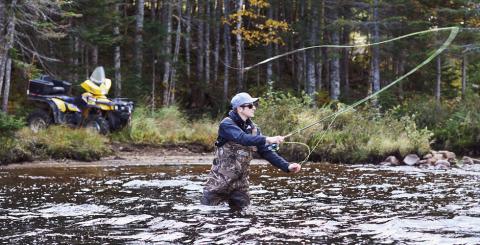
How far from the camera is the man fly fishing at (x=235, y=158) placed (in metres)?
8.14

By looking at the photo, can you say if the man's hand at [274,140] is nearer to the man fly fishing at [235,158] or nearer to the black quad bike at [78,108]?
the man fly fishing at [235,158]

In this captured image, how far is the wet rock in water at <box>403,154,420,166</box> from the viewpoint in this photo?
16.9m

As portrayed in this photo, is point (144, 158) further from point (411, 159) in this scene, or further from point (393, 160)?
point (411, 159)

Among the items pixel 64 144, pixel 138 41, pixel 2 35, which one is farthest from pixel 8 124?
pixel 138 41

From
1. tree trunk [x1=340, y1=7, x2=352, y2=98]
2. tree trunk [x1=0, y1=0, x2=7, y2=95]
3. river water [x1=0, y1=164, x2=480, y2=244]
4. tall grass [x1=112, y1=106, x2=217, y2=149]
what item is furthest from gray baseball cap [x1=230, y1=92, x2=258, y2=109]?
tree trunk [x1=340, y1=7, x2=352, y2=98]

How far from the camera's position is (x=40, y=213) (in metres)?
8.11

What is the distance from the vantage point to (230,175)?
8250 mm

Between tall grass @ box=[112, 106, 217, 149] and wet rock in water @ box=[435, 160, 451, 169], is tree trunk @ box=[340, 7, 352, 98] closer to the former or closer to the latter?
tall grass @ box=[112, 106, 217, 149]

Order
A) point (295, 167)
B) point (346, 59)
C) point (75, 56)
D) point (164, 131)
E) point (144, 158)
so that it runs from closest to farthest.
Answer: point (295, 167), point (144, 158), point (164, 131), point (75, 56), point (346, 59)

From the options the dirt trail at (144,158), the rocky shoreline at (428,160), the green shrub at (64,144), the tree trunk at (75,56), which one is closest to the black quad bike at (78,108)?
the dirt trail at (144,158)

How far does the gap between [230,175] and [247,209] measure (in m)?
0.52

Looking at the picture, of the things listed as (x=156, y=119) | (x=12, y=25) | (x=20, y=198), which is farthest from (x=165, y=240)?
(x=156, y=119)

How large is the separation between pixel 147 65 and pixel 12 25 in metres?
15.2

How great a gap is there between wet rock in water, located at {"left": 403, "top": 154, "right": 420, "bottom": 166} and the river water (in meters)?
2.98
